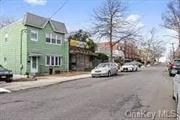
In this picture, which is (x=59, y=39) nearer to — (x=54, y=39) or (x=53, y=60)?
(x=54, y=39)

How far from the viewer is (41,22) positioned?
4203cm

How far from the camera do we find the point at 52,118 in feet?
32.2

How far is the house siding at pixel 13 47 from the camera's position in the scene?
39438mm

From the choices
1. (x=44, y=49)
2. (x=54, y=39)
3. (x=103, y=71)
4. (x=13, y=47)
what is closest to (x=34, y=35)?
(x=44, y=49)

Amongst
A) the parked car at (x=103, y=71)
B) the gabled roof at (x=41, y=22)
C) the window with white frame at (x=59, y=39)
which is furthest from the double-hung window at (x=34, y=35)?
the parked car at (x=103, y=71)

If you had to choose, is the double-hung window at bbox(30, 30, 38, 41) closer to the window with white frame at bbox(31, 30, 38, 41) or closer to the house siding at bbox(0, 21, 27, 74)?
the window with white frame at bbox(31, 30, 38, 41)

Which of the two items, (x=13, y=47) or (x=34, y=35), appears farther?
(x=13, y=47)

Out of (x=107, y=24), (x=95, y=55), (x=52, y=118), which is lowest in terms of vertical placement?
(x=52, y=118)

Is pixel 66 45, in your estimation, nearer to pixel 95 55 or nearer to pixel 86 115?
pixel 95 55

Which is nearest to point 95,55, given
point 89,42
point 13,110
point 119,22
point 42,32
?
point 89,42

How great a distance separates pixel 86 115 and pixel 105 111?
3.21 ft

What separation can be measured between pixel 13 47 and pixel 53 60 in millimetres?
5626

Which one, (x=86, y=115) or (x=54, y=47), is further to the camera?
(x=54, y=47)

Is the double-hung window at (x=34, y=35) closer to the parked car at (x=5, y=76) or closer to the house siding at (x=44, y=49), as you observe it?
the house siding at (x=44, y=49)
